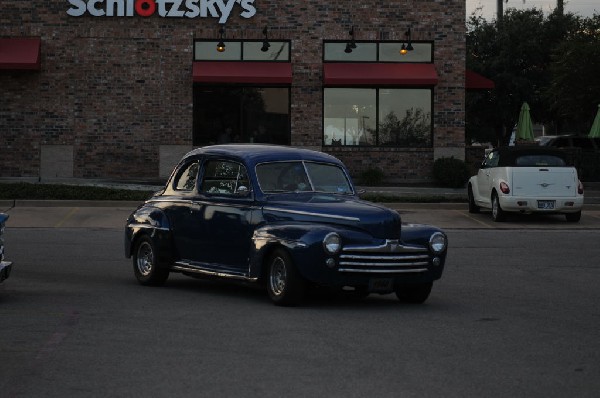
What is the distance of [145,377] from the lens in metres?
8.77

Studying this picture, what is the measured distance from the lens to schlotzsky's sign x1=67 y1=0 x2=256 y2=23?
117 ft

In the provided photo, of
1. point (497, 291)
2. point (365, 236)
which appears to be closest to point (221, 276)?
point (365, 236)

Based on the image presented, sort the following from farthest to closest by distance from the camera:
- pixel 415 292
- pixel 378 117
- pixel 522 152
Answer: pixel 378 117 → pixel 522 152 → pixel 415 292

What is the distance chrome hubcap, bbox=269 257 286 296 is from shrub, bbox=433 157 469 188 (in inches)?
900

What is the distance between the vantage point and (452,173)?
116ft

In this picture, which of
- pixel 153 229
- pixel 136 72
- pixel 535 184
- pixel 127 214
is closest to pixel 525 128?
pixel 136 72

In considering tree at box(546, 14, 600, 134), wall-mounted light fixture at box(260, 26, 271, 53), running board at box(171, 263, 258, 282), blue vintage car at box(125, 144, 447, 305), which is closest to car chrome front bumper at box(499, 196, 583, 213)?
wall-mounted light fixture at box(260, 26, 271, 53)

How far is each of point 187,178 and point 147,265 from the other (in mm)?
1159

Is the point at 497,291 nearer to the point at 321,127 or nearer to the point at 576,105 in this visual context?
the point at 321,127

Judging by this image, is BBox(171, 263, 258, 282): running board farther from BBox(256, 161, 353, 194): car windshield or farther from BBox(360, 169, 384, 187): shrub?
BBox(360, 169, 384, 187): shrub

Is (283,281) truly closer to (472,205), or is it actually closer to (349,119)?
(472,205)

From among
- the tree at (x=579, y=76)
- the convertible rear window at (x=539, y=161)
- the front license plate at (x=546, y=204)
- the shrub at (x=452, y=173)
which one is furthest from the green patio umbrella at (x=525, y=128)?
the front license plate at (x=546, y=204)

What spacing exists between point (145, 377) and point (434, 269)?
4981 mm

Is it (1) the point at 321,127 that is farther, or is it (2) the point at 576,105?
(2) the point at 576,105
